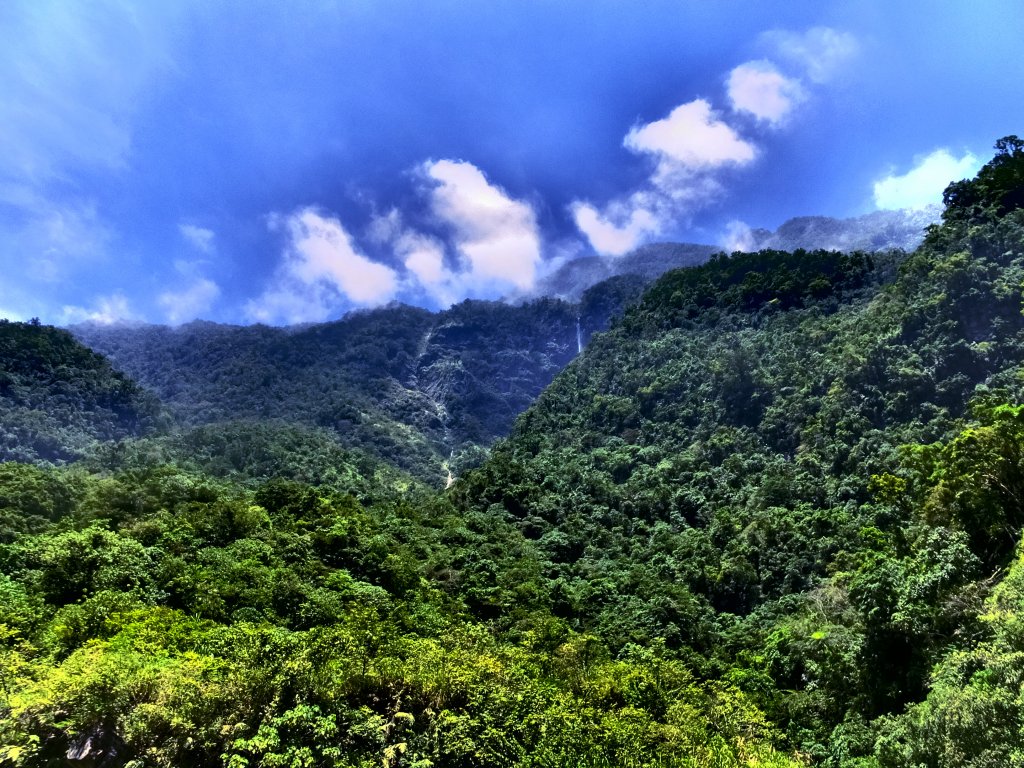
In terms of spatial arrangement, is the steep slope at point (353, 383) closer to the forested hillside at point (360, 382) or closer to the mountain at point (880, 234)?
the forested hillside at point (360, 382)

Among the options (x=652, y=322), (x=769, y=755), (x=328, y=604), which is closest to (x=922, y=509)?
(x=769, y=755)

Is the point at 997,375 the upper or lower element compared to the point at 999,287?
lower

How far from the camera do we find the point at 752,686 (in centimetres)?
3023

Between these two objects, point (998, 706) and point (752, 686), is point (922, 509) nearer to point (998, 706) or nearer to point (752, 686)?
point (752, 686)

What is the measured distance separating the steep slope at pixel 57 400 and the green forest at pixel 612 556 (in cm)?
47

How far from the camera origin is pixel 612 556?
175 ft

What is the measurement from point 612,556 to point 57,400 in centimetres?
8306

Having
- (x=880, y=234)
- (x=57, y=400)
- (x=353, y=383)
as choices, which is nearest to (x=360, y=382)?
(x=353, y=383)

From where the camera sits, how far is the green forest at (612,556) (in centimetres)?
1502

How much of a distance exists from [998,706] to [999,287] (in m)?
49.9

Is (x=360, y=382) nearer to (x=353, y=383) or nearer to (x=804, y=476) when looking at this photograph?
(x=353, y=383)

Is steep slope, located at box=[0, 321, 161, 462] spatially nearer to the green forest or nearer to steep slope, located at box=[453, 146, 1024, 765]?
the green forest

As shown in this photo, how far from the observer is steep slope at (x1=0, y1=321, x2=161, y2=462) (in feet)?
259

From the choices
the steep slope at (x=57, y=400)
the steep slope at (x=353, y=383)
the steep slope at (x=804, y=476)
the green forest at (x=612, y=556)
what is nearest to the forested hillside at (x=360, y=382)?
the steep slope at (x=353, y=383)
